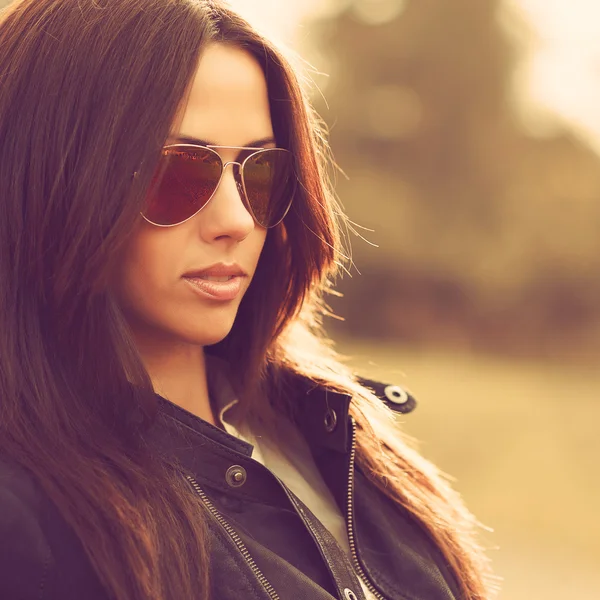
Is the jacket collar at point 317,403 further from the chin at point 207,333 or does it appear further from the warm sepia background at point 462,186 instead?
the warm sepia background at point 462,186

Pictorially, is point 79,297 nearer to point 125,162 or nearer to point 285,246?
point 125,162

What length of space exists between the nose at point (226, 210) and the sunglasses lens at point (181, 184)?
0.08ft

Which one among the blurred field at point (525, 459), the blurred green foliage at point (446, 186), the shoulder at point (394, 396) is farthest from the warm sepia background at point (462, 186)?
the shoulder at point (394, 396)

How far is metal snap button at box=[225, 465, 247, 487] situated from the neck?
0.86 ft

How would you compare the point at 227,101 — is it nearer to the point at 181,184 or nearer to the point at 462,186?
the point at 181,184

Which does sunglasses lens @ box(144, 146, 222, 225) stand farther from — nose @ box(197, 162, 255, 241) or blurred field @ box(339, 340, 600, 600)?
blurred field @ box(339, 340, 600, 600)

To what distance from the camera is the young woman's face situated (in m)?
1.72

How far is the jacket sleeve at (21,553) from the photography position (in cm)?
137

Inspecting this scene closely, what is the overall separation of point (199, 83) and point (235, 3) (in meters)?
0.32

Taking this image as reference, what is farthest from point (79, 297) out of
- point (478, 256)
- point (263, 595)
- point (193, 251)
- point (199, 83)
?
point (478, 256)

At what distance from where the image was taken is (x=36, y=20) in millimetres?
1679

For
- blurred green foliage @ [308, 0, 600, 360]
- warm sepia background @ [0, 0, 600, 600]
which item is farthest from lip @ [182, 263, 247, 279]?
blurred green foliage @ [308, 0, 600, 360]

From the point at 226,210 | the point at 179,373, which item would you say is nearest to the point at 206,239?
the point at 226,210

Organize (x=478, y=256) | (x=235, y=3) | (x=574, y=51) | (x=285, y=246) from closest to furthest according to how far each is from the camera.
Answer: (x=235, y=3) < (x=285, y=246) < (x=574, y=51) < (x=478, y=256)
